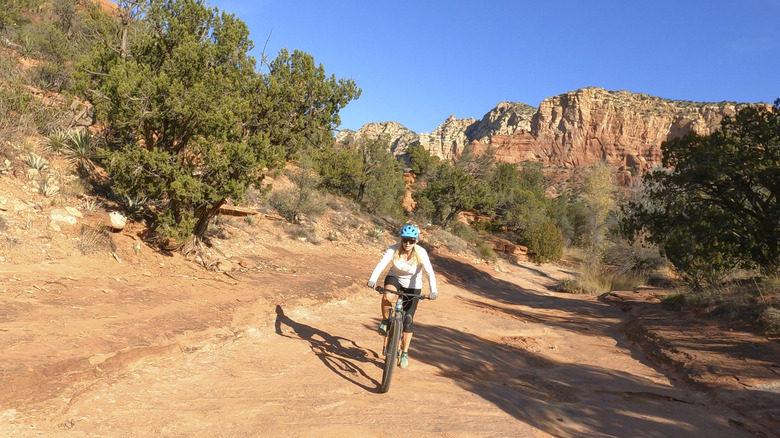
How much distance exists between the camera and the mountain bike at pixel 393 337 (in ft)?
15.0

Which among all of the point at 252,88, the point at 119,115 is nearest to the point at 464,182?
the point at 252,88

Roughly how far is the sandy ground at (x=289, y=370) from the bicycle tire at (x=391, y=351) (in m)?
0.15

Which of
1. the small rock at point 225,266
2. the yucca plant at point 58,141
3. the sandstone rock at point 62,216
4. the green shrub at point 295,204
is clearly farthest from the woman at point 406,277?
the green shrub at point 295,204

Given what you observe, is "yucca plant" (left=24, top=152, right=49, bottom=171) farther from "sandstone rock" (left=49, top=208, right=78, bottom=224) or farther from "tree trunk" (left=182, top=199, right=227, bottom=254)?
"tree trunk" (left=182, top=199, right=227, bottom=254)

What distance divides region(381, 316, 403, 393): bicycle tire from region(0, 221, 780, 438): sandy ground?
0.48 ft

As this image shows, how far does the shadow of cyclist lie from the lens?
201 inches

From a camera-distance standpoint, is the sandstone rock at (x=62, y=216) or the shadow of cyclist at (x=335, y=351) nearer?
the shadow of cyclist at (x=335, y=351)

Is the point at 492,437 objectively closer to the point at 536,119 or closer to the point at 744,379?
the point at 744,379

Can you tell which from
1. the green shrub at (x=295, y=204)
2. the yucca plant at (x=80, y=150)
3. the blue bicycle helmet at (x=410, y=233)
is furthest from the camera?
the green shrub at (x=295, y=204)

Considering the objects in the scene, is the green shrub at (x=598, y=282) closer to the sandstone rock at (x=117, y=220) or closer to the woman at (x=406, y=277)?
the woman at (x=406, y=277)

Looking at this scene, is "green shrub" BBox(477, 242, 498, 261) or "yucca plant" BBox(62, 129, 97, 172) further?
"green shrub" BBox(477, 242, 498, 261)

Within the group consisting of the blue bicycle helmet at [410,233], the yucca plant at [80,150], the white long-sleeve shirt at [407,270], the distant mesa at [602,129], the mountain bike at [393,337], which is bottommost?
the mountain bike at [393,337]

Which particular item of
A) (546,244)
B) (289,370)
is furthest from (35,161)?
(546,244)

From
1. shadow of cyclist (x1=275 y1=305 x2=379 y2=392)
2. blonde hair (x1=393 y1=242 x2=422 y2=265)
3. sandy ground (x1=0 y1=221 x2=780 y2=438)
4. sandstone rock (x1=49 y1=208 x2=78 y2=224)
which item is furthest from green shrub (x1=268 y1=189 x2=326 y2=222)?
blonde hair (x1=393 y1=242 x2=422 y2=265)
